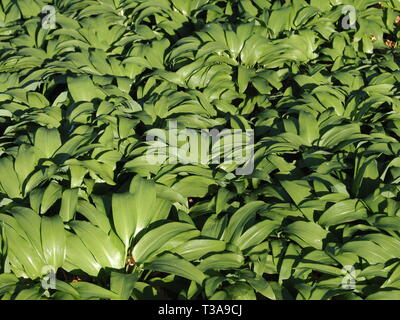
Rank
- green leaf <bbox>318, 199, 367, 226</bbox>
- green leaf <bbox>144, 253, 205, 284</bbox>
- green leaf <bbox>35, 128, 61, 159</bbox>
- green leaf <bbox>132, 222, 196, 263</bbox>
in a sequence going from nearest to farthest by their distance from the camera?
1. green leaf <bbox>144, 253, 205, 284</bbox>
2. green leaf <bbox>132, 222, 196, 263</bbox>
3. green leaf <bbox>318, 199, 367, 226</bbox>
4. green leaf <bbox>35, 128, 61, 159</bbox>

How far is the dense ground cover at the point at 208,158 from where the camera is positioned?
2.29 m

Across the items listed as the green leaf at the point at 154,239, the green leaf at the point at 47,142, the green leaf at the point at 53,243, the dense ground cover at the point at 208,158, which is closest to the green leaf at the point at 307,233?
the dense ground cover at the point at 208,158

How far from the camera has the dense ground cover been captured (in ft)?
7.53

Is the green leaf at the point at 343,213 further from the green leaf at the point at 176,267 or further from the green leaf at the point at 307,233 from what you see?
the green leaf at the point at 176,267

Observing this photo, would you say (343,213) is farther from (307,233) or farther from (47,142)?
(47,142)

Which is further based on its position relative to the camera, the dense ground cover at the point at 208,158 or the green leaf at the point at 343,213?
→ the green leaf at the point at 343,213

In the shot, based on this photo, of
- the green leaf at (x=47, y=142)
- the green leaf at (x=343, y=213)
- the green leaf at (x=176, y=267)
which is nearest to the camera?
the green leaf at (x=176, y=267)

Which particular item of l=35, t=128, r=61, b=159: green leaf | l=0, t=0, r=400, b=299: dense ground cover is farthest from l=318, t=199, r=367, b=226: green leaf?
l=35, t=128, r=61, b=159: green leaf

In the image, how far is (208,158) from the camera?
2.85m

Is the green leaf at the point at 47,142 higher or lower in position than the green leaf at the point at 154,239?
higher

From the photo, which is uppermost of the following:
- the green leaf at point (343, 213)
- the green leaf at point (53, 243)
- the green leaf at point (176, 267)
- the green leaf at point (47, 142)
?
the green leaf at point (47, 142)

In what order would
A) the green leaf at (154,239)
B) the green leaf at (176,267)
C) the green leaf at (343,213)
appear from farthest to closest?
the green leaf at (343,213), the green leaf at (154,239), the green leaf at (176,267)

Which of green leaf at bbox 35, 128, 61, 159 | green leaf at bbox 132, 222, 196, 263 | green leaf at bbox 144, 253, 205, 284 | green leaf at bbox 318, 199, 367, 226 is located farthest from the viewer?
green leaf at bbox 35, 128, 61, 159

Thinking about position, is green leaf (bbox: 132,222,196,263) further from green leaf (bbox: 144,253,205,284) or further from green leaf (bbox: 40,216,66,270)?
green leaf (bbox: 40,216,66,270)
